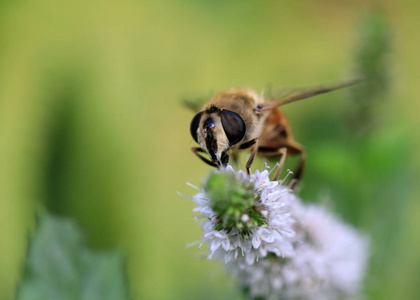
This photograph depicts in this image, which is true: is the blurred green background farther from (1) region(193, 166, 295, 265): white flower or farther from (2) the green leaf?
(1) region(193, 166, 295, 265): white flower

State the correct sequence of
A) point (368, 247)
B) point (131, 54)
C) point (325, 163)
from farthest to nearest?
point (131, 54)
point (325, 163)
point (368, 247)

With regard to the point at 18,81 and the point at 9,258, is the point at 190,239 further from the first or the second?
the point at 18,81

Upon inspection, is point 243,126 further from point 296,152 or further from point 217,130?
point 296,152

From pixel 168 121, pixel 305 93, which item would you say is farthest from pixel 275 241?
pixel 168 121

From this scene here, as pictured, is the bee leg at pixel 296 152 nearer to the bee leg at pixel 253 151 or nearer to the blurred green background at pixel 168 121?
the bee leg at pixel 253 151

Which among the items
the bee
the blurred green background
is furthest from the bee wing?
the blurred green background

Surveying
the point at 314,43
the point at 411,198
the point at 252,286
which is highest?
the point at 314,43

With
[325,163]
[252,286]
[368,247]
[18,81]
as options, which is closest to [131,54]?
[18,81]

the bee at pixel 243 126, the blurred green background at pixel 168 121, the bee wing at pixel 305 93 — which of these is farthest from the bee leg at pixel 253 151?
the blurred green background at pixel 168 121
